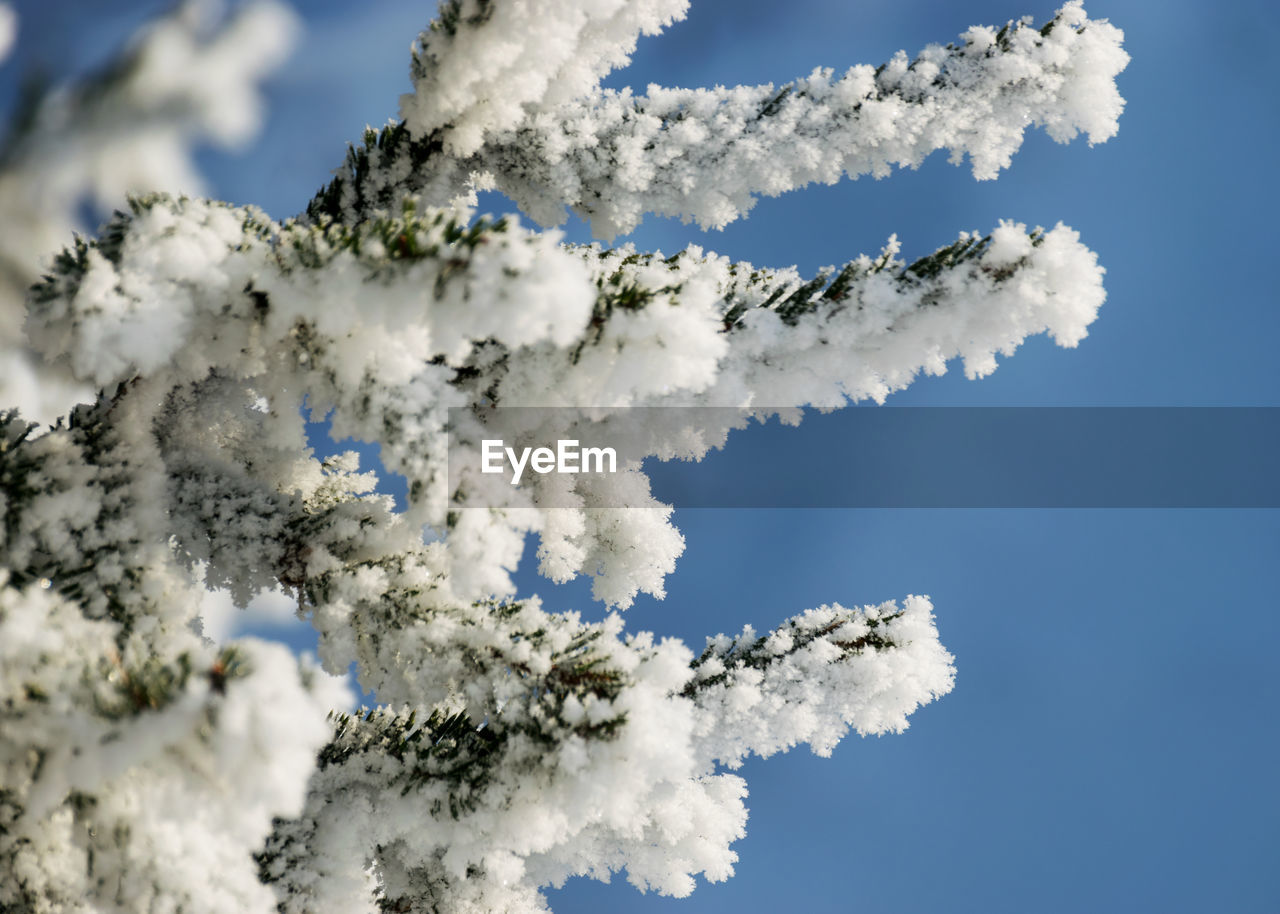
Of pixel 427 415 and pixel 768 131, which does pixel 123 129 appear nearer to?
pixel 427 415

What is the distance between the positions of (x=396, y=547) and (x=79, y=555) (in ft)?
3.89

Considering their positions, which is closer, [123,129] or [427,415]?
[123,129]

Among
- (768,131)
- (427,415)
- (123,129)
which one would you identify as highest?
(768,131)

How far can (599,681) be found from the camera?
2.81 m

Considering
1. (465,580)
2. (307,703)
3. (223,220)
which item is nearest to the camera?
(307,703)

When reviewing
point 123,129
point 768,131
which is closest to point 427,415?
point 123,129

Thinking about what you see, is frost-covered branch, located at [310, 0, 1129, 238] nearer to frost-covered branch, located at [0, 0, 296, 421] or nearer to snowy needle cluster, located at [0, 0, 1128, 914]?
snowy needle cluster, located at [0, 0, 1128, 914]

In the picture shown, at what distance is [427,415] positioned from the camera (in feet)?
8.60

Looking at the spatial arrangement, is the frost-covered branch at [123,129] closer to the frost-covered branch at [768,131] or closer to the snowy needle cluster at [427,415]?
the snowy needle cluster at [427,415]

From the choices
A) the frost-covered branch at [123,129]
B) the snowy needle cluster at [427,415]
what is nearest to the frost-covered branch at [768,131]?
the snowy needle cluster at [427,415]

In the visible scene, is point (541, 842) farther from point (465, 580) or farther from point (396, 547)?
point (396, 547)

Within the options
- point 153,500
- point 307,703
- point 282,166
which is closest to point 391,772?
point 153,500

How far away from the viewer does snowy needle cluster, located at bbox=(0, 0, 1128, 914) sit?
7.23ft

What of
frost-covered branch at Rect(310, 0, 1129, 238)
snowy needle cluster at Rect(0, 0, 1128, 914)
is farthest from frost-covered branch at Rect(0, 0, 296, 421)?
frost-covered branch at Rect(310, 0, 1129, 238)
